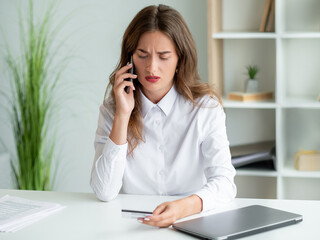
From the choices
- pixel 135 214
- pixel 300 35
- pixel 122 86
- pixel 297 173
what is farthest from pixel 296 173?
pixel 135 214

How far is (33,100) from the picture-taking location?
333 centimetres

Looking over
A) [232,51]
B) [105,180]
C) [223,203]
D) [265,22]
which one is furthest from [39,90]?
[223,203]

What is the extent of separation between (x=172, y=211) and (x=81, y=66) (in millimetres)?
2242

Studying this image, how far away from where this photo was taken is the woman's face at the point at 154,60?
190 cm

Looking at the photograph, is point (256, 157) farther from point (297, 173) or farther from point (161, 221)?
point (161, 221)

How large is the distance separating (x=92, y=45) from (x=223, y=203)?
2.08 metres

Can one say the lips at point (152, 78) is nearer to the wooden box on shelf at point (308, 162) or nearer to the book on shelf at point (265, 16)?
the book on shelf at point (265, 16)

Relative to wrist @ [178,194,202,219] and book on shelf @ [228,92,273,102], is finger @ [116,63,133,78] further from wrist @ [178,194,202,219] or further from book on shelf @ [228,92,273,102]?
book on shelf @ [228,92,273,102]

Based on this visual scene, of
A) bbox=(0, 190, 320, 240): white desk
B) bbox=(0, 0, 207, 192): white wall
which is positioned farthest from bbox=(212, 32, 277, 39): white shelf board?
bbox=(0, 190, 320, 240): white desk

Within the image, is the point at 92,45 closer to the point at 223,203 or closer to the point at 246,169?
the point at 246,169

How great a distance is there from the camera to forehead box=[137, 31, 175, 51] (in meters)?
1.92

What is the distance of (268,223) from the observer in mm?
1473

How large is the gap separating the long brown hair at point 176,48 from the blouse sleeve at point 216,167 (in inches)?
5.1

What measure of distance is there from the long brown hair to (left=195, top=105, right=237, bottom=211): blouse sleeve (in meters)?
0.13
